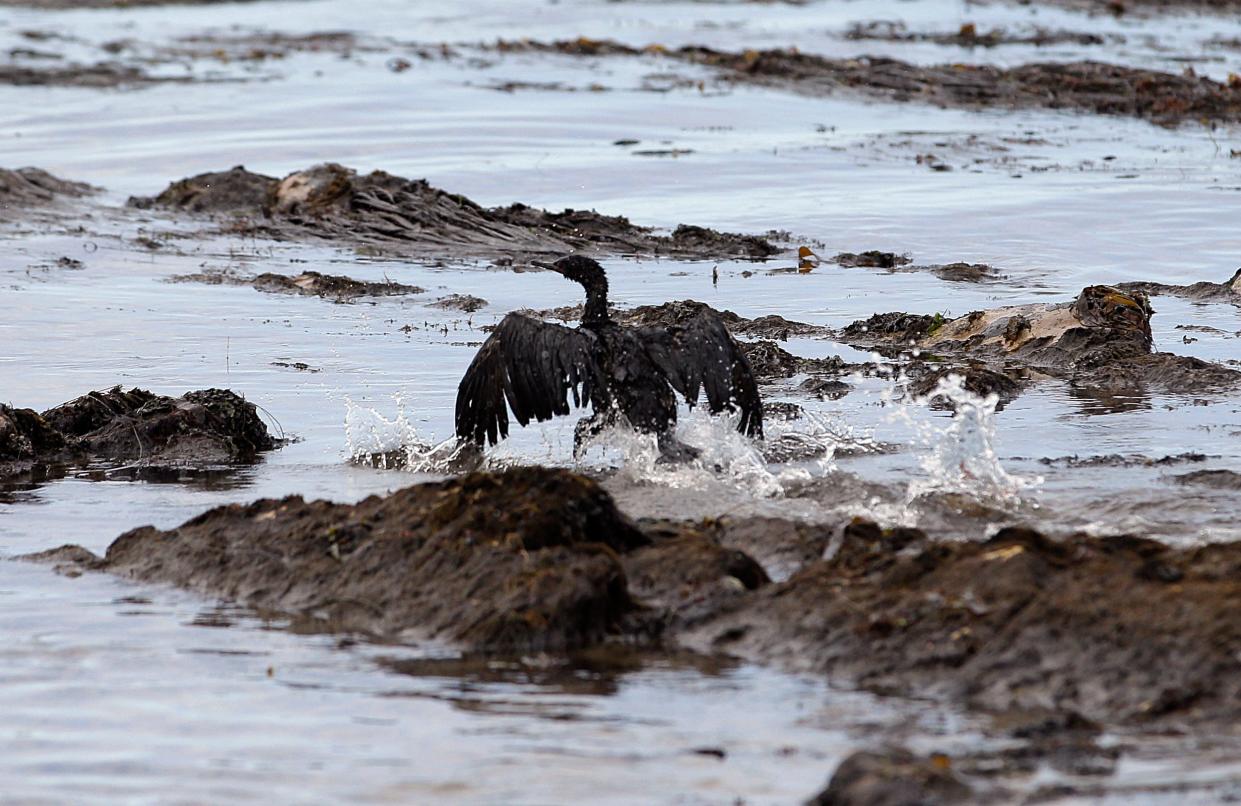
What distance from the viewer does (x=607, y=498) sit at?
22.1 feet

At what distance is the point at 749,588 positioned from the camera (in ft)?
21.0

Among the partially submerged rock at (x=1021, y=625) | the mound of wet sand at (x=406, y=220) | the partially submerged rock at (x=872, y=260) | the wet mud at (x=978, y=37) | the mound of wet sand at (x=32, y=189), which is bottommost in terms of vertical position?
the partially submerged rock at (x=1021, y=625)

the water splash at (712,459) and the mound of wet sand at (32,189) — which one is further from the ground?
the mound of wet sand at (32,189)

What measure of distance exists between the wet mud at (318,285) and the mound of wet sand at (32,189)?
399 centimetres

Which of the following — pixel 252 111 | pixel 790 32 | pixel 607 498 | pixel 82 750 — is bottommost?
pixel 82 750

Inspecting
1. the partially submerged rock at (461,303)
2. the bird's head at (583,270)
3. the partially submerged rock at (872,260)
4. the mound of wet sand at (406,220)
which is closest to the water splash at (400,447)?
the bird's head at (583,270)

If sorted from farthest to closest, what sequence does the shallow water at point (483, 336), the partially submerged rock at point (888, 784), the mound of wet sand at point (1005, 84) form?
1. the mound of wet sand at point (1005, 84)
2. the shallow water at point (483, 336)
3. the partially submerged rock at point (888, 784)

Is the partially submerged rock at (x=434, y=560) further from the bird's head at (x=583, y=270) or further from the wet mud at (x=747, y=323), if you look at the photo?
the wet mud at (x=747, y=323)

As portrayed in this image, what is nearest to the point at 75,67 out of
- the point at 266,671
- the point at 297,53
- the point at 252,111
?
the point at 297,53

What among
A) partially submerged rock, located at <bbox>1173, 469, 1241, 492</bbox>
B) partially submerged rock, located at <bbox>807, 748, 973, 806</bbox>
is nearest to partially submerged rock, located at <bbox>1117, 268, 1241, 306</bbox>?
partially submerged rock, located at <bbox>1173, 469, 1241, 492</bbox>

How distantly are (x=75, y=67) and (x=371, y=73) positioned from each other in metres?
5.19

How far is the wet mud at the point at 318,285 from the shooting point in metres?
14.2

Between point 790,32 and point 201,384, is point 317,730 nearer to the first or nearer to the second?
point 201,384

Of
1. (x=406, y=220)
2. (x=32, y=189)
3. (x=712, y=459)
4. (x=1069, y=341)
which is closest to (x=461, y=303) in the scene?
(x=406, y=220)
